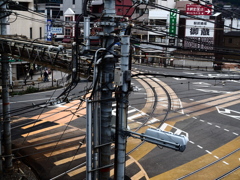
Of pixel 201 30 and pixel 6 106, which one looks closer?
pixel 6 106

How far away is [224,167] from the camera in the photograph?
15156mm

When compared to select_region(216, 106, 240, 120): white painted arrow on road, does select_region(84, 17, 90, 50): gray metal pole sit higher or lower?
higher

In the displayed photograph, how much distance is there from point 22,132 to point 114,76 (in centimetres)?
1370

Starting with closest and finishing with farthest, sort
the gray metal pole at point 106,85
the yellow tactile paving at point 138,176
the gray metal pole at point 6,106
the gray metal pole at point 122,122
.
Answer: the gray metal pole at point 122,122 < the gray metal pole at point 106,85 < the yellow tactile paving at point 138,176 < the gray metal pole at point 6,106

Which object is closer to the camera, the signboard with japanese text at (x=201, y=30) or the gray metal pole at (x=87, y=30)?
the gray metal pole at (x=87, y=30)

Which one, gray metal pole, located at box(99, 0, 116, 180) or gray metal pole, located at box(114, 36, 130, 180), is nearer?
gray metal pole, located at box(114, 36, 130, 180)

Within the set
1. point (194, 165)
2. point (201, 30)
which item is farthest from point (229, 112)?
point (201, 30)

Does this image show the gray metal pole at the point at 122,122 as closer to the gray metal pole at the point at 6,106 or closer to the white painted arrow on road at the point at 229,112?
the gray metal pole at the point at 6,106

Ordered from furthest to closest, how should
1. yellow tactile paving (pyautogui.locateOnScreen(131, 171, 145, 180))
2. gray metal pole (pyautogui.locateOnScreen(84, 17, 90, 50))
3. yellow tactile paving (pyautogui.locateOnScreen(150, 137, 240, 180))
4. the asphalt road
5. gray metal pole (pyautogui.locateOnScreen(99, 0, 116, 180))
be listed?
the asphalt road → yellow tactile paving (pyautogui.locateOnScreen(150, 137, 240, 180)) → yellow tactile paving (pyautogui.locateOnScreen(131, 171, 145, 180)) → gray metal pole (pyautogui.locateOnScreen(84, 17, 90, 50)) → gray metal pole (pyautogui.locateOnScreen(99, 0, 116, 180))

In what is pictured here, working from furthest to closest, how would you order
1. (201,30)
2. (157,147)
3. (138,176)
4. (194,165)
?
(201,30)
(157,147)
(194,165)
(138,176)

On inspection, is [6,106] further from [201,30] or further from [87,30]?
[201,30]

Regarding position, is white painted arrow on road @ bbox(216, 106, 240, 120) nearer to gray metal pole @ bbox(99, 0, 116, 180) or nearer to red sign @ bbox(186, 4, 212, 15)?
gray metal pole @ bbox(99, 0, 116, 180)

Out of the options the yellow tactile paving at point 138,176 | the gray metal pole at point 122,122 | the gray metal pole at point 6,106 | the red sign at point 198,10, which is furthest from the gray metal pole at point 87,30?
the red sign at point 198,10

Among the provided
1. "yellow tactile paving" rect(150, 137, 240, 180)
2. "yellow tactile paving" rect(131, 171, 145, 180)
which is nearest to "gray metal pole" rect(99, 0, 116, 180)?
"yellow tactile paving" rect(131, 171, 145, 180)
